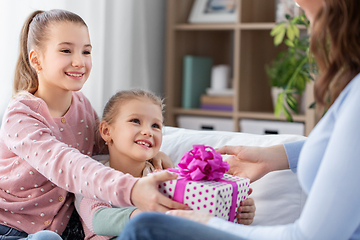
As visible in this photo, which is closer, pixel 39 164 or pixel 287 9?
pixel 39 164

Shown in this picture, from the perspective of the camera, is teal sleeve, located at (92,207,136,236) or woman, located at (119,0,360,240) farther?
teal sleeve, located at (92,207,136,236)

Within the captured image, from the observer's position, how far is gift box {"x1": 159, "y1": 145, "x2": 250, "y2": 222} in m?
0.93

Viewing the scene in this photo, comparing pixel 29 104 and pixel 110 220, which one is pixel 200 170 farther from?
pixel 29 104

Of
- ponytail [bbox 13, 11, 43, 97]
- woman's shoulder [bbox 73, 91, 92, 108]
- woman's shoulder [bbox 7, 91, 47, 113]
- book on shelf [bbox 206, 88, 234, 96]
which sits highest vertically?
ponytail [bbox 13, 11, 43, 97]

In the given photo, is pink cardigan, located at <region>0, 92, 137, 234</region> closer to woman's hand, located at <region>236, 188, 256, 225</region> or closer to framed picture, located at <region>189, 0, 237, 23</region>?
woman's hand, located at <region>236, 188, 256, 225</region>

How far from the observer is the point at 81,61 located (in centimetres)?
128

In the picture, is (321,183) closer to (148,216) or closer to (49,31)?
(148,216)

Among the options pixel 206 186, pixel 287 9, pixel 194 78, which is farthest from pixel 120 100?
pixel 194 78

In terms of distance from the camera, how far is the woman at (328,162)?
739 millimetres

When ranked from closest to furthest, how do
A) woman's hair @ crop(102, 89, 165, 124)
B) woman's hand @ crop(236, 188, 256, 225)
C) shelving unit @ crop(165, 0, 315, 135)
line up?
woman's hand @ crop(236, 188, 256, 225), woman's hair @ crop(102, 89, 165, 124), shelving unit @ crop(165, 0, 315, 135)

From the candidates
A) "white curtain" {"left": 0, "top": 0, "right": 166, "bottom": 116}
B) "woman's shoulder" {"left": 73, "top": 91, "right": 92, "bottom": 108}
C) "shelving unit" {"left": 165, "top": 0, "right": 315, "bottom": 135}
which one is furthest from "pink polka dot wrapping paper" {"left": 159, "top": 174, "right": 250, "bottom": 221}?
"shelving unit" {"left": 165, "top": 0, "right": 315, "bottom": 135}

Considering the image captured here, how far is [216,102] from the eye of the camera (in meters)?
2.96

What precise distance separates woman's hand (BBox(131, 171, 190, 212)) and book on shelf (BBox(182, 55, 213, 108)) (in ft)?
6.82

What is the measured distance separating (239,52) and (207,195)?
2021 mm
